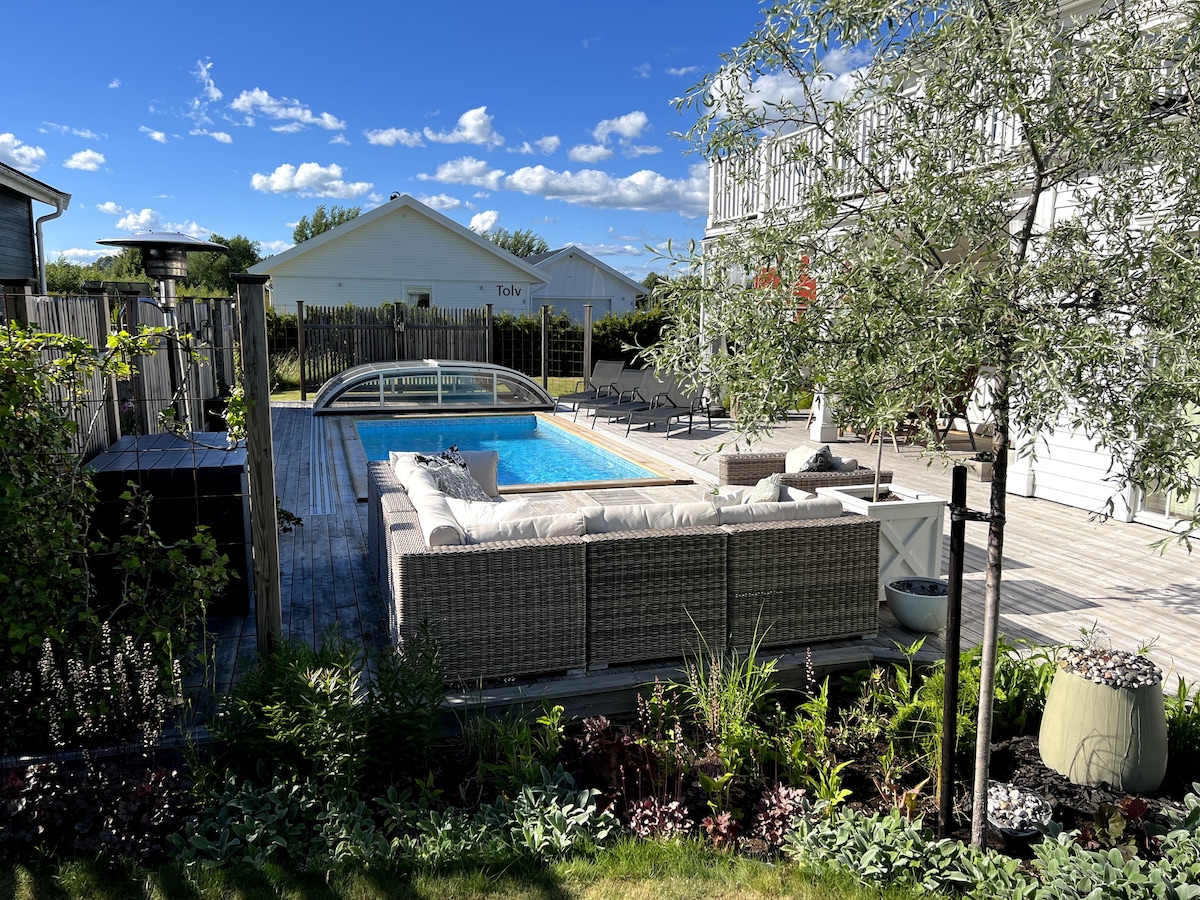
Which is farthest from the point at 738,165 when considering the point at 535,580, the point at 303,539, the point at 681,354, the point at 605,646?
the point at 303,539

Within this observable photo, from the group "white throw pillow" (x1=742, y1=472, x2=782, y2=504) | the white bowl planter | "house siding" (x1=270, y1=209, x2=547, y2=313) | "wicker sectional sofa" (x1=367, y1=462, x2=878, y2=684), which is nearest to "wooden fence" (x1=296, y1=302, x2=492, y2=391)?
"house siding" (x1=270, y1=209, x2=547, y2=313)

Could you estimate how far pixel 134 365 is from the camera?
4.97 m

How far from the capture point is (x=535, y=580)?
380cm

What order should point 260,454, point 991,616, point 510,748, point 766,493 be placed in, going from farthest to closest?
point 766,493
point 260,454
point 510,748
point 991,616

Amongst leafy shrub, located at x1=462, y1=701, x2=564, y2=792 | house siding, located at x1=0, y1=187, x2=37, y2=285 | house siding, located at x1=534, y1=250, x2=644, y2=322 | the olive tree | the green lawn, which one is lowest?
the green lawn

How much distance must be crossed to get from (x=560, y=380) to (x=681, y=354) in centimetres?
Answer: 1958

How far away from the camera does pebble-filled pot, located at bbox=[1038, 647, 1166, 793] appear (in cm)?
298

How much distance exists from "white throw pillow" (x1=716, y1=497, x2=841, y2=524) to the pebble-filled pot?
141cm

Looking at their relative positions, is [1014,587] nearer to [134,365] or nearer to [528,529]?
[528,529]

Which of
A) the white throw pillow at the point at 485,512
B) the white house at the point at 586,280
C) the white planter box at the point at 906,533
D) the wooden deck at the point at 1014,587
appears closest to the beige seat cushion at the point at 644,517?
the white throw pillow at the point at 485,512

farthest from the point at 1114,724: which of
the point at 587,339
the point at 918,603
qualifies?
the point at 587,339

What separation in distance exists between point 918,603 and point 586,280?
33.4 metres

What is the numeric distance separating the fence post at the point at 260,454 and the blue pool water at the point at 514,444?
555cm

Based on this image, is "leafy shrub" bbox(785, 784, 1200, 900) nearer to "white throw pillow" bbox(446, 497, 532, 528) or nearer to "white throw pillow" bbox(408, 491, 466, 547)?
"white throw pillow" bbox(408, 491, 466, 547)
